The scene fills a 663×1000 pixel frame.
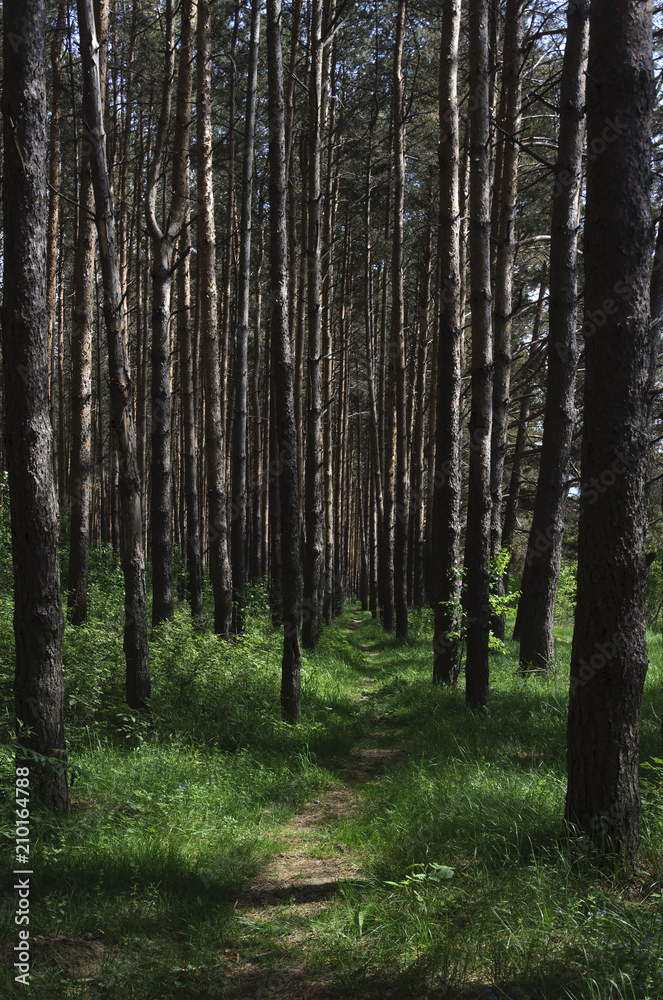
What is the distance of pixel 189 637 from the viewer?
9359 millimetres

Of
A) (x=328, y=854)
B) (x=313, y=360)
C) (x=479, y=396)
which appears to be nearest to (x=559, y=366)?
(x=479, y=396)

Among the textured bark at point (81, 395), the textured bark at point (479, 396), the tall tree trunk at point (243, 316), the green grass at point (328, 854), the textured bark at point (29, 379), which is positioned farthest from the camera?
the tall tree trunk at point (243, 316)

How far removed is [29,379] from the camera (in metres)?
4.58

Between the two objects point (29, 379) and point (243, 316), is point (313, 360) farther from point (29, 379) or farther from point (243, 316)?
point (29, 379)

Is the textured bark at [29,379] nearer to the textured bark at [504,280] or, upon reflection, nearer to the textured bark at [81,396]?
the textured bark at [81,396]

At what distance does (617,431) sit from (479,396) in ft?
13.0

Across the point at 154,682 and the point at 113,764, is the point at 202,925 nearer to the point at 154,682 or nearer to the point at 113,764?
the point at 113,764

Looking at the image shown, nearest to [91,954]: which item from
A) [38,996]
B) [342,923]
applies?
[38,996]

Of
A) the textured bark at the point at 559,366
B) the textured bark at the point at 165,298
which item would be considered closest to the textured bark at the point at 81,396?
the textured bark at the point at 165,298

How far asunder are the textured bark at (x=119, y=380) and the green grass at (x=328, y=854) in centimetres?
61

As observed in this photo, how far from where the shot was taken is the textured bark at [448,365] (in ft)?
28.8

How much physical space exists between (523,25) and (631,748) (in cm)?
1420

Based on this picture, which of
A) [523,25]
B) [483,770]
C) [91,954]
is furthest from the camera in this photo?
[523,25]

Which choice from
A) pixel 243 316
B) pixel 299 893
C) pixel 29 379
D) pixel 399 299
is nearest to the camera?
pixel 299 893
